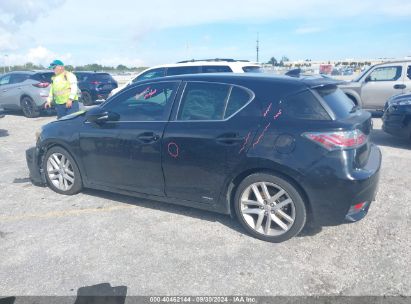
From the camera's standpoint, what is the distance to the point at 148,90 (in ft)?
13.6

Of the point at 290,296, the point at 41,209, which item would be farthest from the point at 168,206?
the point at 290,296

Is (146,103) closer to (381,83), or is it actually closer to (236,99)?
(236,99)

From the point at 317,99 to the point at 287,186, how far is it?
2.80 feet

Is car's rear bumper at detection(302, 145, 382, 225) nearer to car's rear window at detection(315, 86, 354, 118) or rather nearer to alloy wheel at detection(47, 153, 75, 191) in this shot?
car's rear window at detection(315, 86, 354, 118)

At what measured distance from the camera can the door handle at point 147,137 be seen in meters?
3.86

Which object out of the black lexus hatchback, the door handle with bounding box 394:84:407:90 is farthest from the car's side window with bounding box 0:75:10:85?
the door handle with bounding box 394:84:407:90

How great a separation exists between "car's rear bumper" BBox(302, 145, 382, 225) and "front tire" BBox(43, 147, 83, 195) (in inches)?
120

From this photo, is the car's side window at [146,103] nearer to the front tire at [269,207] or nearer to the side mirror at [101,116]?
the side mirror at [101,116]

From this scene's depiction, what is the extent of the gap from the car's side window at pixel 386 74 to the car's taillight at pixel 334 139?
27.6 ft

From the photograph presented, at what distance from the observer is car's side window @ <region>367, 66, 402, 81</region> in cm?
1014

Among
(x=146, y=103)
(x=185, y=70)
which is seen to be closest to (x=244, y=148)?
(x=146, y=103)

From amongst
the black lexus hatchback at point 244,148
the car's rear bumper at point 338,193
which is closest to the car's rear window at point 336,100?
the black lexus hatchback at point 244,148

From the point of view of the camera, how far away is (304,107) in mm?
3268

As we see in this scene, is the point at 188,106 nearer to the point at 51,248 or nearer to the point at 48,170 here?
the point at 51,248
